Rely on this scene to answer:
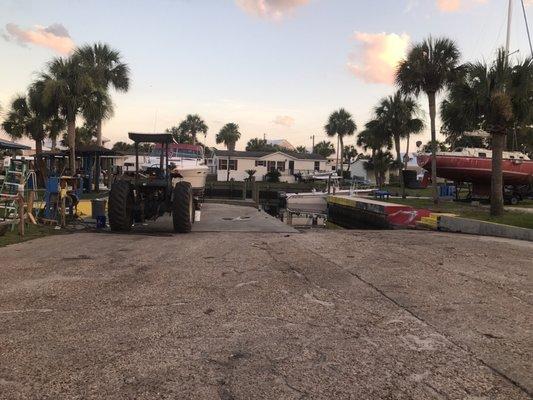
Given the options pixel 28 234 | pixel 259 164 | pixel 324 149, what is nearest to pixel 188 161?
pixel 28 234

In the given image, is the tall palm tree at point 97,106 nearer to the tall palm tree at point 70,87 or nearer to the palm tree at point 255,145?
the tall palm tree at point 70,87

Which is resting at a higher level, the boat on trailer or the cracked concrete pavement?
the boat on trailer

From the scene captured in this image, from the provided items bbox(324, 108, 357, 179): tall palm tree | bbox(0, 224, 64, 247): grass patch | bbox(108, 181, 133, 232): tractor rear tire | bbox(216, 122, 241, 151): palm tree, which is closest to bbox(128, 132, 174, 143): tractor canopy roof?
bbox(108, 181, 133, 232): tractor rear tire

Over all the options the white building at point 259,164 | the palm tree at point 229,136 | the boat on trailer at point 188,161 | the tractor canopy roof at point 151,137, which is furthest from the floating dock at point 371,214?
the palm tree at point 229,136

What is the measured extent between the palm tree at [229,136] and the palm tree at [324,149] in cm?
2269

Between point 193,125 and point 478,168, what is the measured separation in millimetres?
69273

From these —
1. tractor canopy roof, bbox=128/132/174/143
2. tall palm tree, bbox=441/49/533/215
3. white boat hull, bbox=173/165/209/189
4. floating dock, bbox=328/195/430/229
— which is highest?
tall palm tree, bbox=441/49/533/215

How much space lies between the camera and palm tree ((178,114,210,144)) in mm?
90625

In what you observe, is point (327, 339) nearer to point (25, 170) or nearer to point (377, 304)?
point (377, 304)

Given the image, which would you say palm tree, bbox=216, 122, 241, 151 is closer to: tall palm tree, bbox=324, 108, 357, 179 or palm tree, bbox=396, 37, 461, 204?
tall palm tree, bbox=324, 108, 357, 179

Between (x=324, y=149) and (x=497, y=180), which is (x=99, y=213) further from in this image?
(x=324, y=149)

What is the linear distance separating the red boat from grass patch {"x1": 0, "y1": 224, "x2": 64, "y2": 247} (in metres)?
21.9

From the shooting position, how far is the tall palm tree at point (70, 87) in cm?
2555

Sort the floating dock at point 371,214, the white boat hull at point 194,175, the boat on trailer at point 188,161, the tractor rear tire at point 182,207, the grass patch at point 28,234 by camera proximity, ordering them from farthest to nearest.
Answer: the boat on trailer at point 188,161 → the white boat hull at point 194,175 → the floating dock at point 371,214 → the tractor rear tire at point 182,207 → the grass patch at point 28,234
